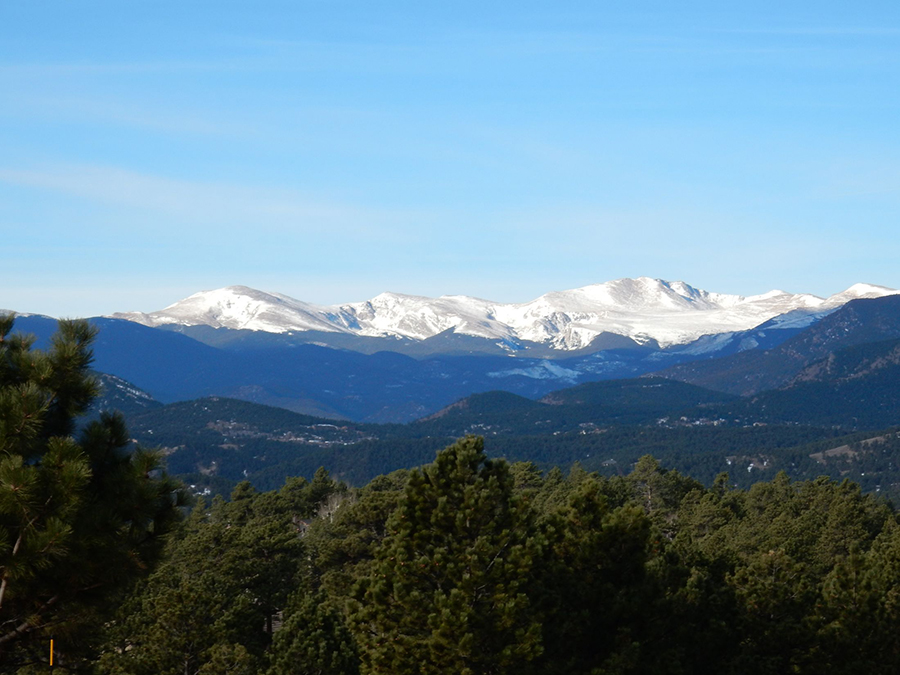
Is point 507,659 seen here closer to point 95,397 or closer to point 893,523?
point 95,397

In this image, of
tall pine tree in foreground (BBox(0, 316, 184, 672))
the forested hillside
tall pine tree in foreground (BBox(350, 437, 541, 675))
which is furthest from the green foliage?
tall pine tree in foreground (BBox(0, 316, 184, 672))

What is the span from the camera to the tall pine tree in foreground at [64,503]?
21031mm

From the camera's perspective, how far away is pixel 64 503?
21234 millimetres

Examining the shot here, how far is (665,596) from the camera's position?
4138cm

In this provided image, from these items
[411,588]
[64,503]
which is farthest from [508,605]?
[64,503]

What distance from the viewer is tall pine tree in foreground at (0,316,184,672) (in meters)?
21.0

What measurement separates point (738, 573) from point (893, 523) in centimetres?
5874

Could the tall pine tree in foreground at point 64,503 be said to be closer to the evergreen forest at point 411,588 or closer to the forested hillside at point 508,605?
the evergreen forest at point 411,588

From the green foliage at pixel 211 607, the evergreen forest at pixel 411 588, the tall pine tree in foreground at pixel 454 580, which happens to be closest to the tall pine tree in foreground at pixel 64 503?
the evergreen forest at pixel 411 588

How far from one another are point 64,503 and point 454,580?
56.0 feet

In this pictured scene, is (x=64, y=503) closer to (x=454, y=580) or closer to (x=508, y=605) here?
(x=454, y=580)

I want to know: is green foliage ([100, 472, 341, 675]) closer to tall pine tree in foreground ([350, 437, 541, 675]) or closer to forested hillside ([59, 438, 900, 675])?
forested hillside ([59, 438, 900, 675])

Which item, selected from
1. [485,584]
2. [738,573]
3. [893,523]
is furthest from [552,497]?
[485,584]

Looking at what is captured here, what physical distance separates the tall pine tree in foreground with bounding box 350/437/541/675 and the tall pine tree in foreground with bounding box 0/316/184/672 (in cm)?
1286
